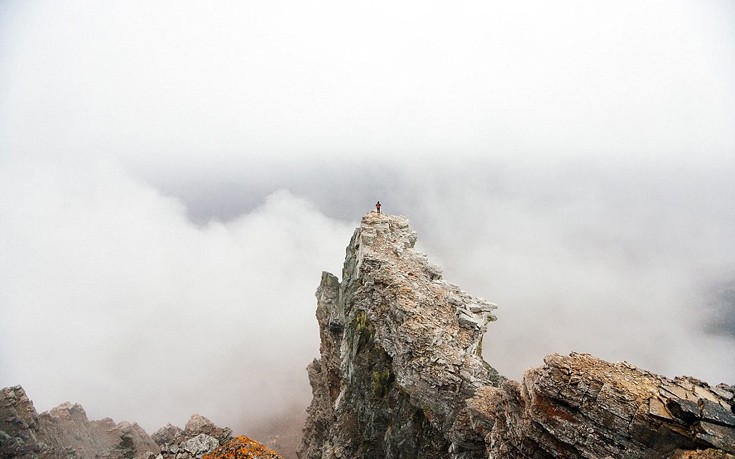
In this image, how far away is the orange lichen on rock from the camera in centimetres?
2144

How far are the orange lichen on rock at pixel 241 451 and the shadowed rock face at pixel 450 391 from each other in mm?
12268

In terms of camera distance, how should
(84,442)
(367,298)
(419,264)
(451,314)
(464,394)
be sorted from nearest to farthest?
(464,394) < (451,314) < (367,298) < (419,264) < (84,442)

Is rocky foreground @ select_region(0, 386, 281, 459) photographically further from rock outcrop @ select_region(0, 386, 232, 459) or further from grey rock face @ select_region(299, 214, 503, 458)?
grey rock face @ select_region(299, 214, 503, 458)

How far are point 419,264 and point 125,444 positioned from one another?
221 ft

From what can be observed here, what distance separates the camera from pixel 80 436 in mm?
57562

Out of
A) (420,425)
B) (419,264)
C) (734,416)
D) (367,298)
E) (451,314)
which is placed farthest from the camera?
(419,264)

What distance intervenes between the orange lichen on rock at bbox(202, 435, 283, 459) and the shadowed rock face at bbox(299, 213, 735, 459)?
1227 cm

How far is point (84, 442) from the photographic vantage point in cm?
5722

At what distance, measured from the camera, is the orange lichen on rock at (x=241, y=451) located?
70.3ft

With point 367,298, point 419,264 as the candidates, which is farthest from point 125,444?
point 419,264

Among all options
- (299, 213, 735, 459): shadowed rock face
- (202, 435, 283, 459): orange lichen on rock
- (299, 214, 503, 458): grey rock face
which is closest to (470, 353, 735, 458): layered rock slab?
(299, 213, 735, 459): shadowed rock face

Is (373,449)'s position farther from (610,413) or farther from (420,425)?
(610,413)

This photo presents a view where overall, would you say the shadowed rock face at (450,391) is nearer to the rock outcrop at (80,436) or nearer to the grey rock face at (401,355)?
the grey rock face at (401,355)

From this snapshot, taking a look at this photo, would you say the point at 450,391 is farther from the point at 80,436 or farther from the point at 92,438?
the point at 92,438
